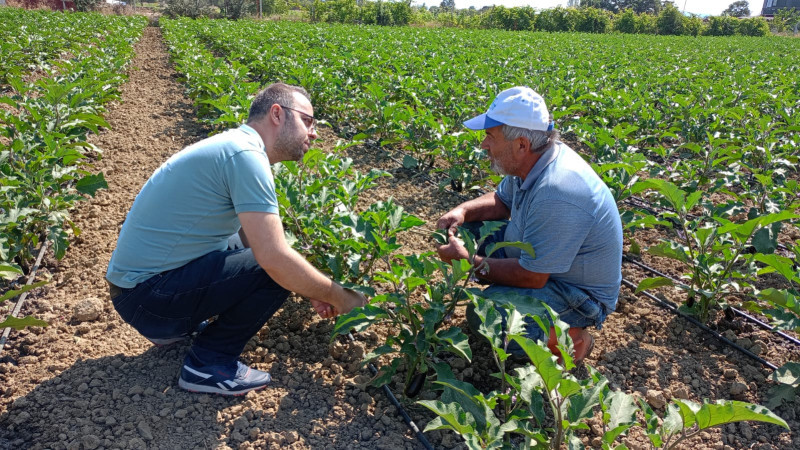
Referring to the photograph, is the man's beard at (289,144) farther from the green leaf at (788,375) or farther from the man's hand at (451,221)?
the green leaf at (788,375)

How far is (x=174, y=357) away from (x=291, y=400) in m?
A: 0.71

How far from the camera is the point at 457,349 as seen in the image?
2.17 metres

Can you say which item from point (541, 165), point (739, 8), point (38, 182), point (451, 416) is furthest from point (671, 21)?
point (739, 8)

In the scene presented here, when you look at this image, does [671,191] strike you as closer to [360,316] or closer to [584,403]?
[584,403]

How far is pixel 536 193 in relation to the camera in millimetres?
2553

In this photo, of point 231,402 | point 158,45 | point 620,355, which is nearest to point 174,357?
point 231,402

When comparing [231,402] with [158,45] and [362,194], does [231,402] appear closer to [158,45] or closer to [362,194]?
[362,194]

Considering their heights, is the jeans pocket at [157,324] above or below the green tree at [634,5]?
below

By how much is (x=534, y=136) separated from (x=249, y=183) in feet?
4.42

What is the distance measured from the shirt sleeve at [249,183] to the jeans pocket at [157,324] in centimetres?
69

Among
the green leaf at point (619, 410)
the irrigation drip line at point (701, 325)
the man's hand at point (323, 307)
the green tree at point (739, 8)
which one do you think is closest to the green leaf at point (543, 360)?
the green leaf at point (619, 410)

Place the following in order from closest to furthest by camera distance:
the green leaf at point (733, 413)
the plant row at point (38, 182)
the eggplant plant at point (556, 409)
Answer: the green leaf at point (733, 413), the eggplant plant at point (556, 409), the plant row at point (38, 182)

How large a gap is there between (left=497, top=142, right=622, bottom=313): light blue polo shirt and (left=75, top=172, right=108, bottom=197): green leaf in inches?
111

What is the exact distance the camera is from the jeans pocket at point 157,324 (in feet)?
8.08
